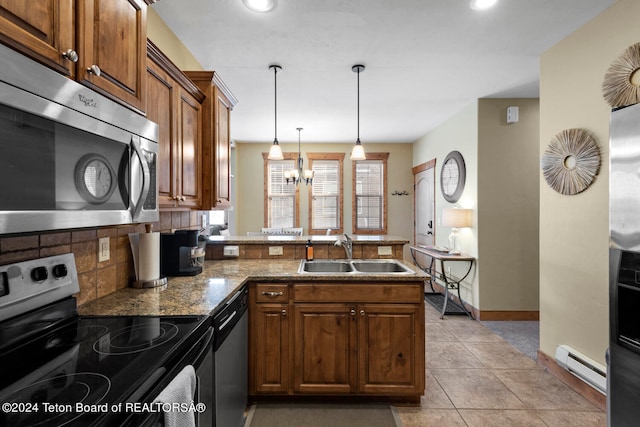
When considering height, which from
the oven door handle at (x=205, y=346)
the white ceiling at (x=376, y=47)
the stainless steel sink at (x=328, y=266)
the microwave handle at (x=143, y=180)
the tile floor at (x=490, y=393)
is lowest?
the tile floor at (x=490, y=393)

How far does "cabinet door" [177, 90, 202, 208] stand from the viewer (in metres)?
2.04

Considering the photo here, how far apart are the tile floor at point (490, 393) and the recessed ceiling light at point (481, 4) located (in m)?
2.77

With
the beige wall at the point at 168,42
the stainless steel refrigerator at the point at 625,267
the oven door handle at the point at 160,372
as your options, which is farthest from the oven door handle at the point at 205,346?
the beige wall at the point at 168,42

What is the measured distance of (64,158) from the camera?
90 centimetres

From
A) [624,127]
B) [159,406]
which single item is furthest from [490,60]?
[159,406]

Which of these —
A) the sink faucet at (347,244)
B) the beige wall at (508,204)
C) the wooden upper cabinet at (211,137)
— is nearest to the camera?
the wooden upper cabinet at (211,137)

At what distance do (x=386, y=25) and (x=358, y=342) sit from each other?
2.31m

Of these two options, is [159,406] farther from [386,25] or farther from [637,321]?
[386,25]

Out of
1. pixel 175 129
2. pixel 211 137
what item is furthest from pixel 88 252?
pixel 211 137

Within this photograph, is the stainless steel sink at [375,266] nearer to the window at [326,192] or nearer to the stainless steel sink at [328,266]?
the stainless steel sink at [328,266]

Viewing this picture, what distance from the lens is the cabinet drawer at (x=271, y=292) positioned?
6.93ft

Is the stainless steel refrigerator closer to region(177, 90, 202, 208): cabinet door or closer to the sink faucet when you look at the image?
the sink faucet

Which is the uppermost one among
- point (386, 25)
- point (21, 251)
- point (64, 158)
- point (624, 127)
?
point (386, 25)

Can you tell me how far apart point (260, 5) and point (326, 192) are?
15.5 feet
